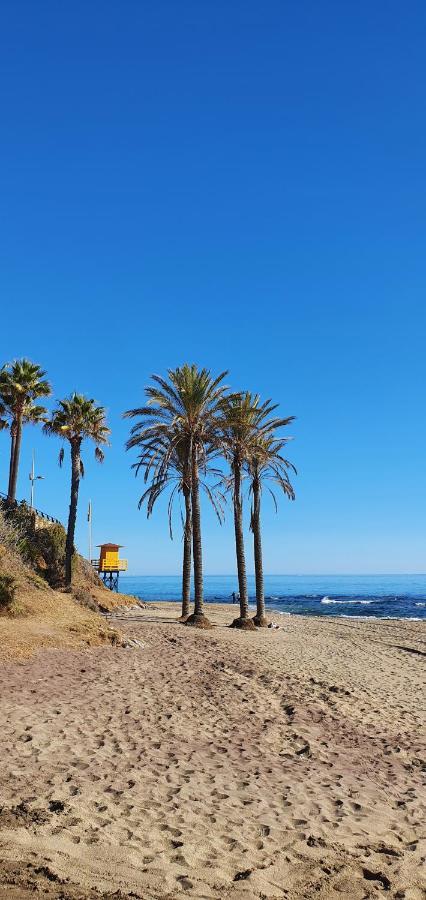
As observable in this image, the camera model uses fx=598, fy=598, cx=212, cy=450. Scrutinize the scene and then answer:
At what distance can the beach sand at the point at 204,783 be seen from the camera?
207 inches

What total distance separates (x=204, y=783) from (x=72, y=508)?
26.6 m

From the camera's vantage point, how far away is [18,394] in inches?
1522

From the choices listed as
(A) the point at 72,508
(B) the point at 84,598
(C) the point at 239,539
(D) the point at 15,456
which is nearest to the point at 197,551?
(C) the point at 239,539

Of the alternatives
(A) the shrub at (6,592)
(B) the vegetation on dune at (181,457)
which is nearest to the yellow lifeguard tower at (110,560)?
(B) the vegetation on dune at (181,457)

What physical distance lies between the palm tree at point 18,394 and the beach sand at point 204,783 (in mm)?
26089

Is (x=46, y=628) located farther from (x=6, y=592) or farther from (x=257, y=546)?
(x=257, y=546)

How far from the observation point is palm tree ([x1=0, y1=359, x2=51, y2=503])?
38.5 metres

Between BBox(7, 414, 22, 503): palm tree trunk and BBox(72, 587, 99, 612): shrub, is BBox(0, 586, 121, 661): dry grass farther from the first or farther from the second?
BBox(7, 414, 22, 503): palm tree trunk

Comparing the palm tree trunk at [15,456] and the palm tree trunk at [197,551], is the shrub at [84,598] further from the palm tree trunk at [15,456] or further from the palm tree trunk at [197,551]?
the palm tree trunk at [15,456]

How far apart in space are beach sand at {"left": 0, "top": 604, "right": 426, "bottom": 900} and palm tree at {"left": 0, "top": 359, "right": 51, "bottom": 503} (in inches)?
1027

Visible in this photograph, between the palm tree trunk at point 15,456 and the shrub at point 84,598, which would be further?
the palm tree trunk at point 15,456

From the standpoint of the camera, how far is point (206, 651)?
18531mm

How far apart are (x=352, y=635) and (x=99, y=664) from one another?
65.6 feet

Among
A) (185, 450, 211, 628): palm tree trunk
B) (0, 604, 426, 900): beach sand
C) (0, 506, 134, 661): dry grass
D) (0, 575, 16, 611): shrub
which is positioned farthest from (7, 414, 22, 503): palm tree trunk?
(0, 604, 426, 900): beach sand
